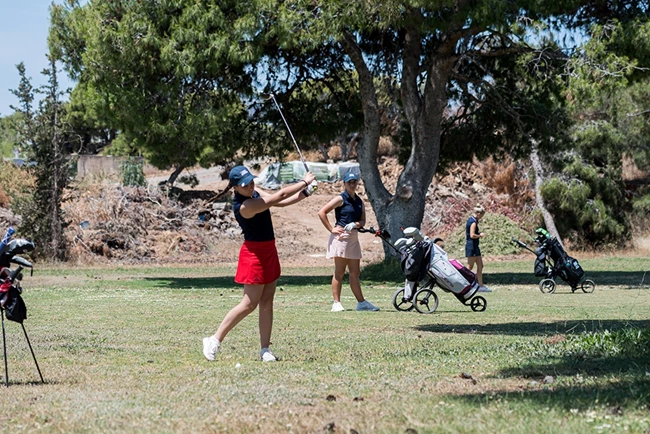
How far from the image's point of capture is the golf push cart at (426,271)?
47.1 ft

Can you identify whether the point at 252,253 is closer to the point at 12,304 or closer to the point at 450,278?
the point at 12,304

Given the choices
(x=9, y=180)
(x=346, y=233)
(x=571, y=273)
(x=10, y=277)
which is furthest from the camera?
(x=9, y=180)

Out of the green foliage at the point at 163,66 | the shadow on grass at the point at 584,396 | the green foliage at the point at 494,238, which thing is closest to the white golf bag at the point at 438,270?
the shadow on grass at the point at 584,396

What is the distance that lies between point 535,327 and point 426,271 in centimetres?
236

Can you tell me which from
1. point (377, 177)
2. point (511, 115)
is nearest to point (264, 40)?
point (377, 177)

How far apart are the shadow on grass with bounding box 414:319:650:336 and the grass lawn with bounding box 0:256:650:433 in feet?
0.10

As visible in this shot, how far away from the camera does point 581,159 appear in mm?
37469

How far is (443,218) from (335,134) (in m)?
15.2

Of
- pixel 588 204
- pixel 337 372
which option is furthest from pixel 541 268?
pixel 588 204

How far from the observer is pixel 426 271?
571 inches

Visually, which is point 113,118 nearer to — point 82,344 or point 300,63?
point 300,63

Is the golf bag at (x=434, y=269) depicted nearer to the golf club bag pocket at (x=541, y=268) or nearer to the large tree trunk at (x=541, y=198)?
the golf club bag pocket at (x=541, y=268)

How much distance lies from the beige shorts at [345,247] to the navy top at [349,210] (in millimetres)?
229

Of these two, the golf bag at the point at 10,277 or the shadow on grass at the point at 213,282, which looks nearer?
the golf bag at the point at 10,277
